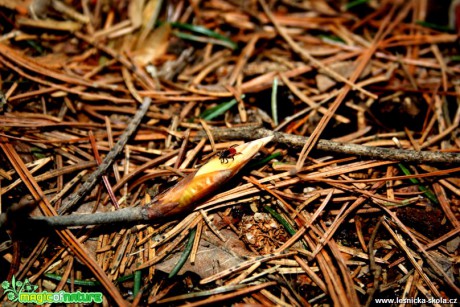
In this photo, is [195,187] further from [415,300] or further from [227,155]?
[415,300]

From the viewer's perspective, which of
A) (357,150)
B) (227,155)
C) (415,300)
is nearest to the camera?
(415,300)

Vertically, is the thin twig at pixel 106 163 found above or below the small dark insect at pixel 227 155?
above

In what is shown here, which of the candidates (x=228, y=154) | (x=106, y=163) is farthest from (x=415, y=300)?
(x=106, y=163)

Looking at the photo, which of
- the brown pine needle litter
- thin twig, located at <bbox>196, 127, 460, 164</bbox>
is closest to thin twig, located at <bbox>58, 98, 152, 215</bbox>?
the brown pine needle litter

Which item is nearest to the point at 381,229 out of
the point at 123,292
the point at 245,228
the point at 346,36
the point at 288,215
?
the point at 288,215

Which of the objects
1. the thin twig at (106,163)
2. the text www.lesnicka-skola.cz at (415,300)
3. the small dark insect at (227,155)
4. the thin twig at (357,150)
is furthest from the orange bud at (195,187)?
the text www.lesnicka-skola.cz at (415,300)

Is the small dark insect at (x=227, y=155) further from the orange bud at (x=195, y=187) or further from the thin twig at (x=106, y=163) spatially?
the thin twig at (x=106, y=163)

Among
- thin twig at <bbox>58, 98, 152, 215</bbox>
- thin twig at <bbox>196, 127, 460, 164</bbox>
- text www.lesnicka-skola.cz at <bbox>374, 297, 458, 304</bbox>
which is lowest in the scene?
text www.lesnicka-skola.cz at <bbox>374, 297, 458, 304</bbox>

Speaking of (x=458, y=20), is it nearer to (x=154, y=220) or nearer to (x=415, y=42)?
(x=415, y=42)

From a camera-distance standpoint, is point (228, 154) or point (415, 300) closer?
point (415, 300)

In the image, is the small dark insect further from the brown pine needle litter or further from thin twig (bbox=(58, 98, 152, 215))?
thin twig (bbox=(58, 98, 152, 215))
